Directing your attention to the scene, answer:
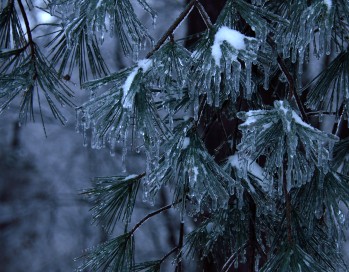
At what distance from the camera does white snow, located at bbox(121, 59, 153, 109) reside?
716mm

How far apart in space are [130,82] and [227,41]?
0.51 feet

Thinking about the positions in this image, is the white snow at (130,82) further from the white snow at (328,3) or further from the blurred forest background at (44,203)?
the blurred forest background at (44,203)

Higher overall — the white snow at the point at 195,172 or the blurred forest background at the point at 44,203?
the white snow at the point at 195,172

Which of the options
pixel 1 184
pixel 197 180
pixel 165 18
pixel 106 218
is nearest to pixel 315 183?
pixel 197 180

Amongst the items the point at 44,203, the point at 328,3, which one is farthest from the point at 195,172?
the point at 44,203

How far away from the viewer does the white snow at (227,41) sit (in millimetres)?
717

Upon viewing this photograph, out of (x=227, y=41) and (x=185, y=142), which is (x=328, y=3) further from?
(x=185, y=142)

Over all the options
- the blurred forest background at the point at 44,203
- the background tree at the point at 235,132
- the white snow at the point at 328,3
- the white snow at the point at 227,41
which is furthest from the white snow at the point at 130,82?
the blurred forest background at the point at 44,203

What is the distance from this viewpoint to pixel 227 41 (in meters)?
0.73

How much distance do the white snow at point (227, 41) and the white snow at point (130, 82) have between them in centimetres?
11

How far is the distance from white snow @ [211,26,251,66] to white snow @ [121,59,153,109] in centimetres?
11

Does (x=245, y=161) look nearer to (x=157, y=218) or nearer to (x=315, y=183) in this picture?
(x=315, y=183)

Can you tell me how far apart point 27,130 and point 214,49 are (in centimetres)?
437

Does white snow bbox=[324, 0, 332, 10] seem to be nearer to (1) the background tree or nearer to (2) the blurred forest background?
(1) the background tree
